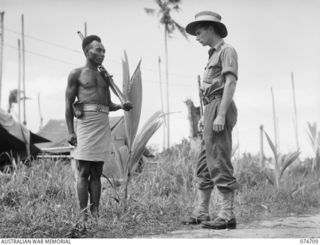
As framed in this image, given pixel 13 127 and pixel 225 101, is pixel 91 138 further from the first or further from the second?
pixel 13 127

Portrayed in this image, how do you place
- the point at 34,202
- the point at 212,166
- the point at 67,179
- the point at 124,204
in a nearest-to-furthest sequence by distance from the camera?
the point at 212,166
the point at 124,204
the point at 34,202
the point at 67,179

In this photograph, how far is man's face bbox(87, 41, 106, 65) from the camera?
11.5 ft

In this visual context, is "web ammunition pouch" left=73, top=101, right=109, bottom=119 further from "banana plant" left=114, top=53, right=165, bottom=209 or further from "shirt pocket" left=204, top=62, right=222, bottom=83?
"shirt pocket" left=204, top=62, right=222, bottom=83

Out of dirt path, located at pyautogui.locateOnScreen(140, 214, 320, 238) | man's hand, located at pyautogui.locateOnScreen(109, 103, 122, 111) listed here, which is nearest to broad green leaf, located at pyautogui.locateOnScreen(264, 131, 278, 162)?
dirt path, located at pyautogui.locateOnScreen(140, 214, 320, 238)

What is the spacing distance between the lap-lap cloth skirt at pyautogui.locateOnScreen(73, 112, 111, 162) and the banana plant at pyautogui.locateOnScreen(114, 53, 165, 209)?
1.22 feet

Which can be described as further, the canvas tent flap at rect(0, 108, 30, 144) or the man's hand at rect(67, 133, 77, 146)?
the canvas tent flap at rect(0, 108, 30, 144)

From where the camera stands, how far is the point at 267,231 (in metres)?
3.61

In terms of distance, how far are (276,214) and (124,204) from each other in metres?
1.73

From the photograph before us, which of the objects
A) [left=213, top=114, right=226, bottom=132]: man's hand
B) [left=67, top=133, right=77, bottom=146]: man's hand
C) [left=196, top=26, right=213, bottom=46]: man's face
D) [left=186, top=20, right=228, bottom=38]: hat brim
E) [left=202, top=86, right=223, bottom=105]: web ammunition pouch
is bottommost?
[left=67, top=133, right=77, bottom=146]: man's hand

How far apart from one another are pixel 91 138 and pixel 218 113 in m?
0.89

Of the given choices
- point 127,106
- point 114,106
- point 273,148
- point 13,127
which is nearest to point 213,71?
point 127,106

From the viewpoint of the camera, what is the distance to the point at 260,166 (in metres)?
7.90

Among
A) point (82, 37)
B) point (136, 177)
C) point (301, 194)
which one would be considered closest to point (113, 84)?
point (82, 37)

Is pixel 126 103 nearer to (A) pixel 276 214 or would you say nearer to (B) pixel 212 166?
(B) pixel 212 166
